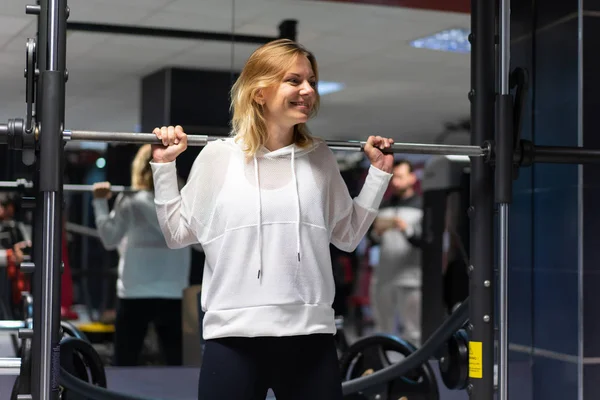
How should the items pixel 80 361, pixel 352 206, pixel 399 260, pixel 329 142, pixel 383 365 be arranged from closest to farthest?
1. pixel 352 206
2. pixel 329 142
3. pixel 80 361
4. pixel 383 365
5. pixel 399 260

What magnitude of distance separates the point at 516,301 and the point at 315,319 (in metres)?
2.09

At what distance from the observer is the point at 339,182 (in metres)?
2.62

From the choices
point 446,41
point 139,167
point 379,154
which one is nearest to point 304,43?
point 446,41

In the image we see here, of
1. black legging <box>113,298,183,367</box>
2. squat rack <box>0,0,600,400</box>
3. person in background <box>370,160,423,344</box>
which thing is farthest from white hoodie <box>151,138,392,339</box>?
person in background <box>370,160,423,344</box>

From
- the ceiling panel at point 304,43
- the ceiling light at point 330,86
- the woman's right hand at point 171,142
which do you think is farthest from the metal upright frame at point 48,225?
the ceiling light at point 330,86

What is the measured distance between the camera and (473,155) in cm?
305

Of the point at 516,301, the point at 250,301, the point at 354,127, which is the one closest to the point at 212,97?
the point at 354,127

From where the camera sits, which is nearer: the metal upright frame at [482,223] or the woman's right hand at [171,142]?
the woman's right hand at [171,142]

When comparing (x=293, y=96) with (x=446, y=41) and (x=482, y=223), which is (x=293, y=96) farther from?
(x=446, y=41)

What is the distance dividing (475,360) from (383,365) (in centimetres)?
139

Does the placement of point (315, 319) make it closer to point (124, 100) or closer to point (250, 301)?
point (250, 301)

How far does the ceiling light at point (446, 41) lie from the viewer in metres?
4.93

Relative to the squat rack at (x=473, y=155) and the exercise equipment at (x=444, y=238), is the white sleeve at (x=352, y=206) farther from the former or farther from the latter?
the exercise equipment at (x=444, y=238)

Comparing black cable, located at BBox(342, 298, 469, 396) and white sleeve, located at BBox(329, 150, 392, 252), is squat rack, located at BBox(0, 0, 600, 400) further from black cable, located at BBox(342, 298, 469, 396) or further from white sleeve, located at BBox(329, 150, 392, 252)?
white sleeve, located at BBox(329, 150, 392, 252)
